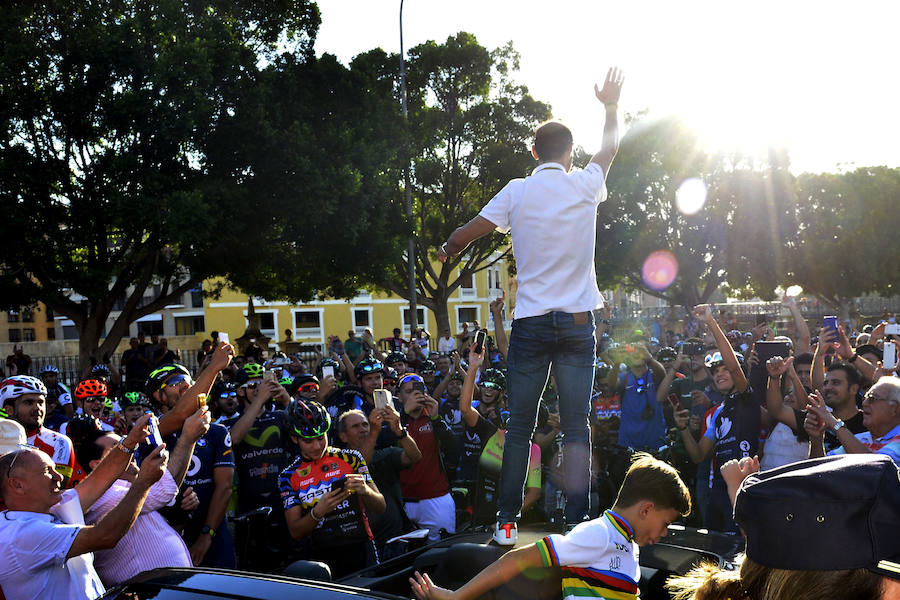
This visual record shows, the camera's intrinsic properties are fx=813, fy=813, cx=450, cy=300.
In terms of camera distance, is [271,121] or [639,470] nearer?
[639,470]

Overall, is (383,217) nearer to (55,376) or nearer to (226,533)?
(55,376)

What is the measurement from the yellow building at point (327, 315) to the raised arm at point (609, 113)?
53.9m

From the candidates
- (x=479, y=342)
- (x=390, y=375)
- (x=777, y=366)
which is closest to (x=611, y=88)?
(x=479, y=342)

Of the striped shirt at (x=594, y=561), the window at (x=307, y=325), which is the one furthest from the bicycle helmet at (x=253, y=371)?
the window at (x=307, y=325)

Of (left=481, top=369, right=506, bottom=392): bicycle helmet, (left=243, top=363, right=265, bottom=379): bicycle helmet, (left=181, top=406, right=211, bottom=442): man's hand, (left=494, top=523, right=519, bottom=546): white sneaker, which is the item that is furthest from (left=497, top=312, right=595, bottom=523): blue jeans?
(left=243, top=363, right=265, bottom=379): bicycle helmet

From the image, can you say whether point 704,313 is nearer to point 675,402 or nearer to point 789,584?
point 675,402

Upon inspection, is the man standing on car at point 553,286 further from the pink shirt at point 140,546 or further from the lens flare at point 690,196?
the lens flare at point 690,196

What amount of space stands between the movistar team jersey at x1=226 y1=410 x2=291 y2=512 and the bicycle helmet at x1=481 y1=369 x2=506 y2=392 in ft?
8.35

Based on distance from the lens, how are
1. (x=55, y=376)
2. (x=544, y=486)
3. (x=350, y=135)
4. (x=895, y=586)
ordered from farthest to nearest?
(x=350, y=135) < (x=55, y=376) < (x=544, y=486) < (x=895, y=586)

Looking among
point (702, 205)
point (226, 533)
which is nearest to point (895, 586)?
point (226, 533)

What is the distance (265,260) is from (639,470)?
19941mm

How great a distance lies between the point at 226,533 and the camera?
6016 mm

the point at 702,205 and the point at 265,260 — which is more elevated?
the point at 702,205

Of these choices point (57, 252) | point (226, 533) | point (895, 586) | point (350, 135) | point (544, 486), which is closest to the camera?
point (895, 586)
